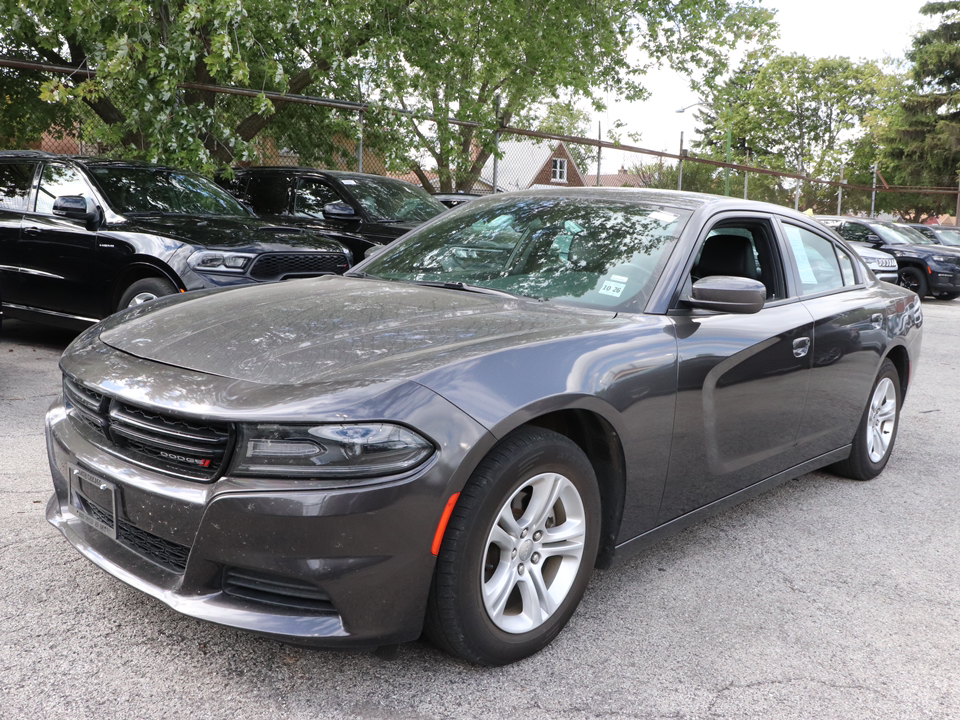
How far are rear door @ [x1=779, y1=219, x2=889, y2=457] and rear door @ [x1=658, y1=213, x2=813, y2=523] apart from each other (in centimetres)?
12

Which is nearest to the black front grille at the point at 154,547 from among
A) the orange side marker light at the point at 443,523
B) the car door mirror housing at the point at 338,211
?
the orange side marker light at the point at 443,523

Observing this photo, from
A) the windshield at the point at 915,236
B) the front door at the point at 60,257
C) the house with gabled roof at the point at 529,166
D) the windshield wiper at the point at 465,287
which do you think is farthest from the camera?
the windshield at the point at 915,236

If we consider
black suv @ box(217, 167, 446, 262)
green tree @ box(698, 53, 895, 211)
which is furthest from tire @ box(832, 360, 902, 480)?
green tree @ box(698, 53, 895, 211)

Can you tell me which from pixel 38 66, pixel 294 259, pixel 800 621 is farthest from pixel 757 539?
pixel 38 66

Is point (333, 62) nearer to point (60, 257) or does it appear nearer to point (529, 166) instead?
point (60, 257)

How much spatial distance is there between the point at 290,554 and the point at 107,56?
9442mm

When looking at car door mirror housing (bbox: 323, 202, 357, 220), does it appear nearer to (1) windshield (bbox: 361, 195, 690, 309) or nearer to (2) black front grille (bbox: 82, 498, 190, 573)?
(1) windshield (bbox: 361, 195, 690, 309)

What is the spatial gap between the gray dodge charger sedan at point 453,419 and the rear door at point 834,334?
0.03 metres

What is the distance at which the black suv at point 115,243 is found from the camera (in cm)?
709

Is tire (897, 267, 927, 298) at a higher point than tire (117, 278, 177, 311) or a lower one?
lower

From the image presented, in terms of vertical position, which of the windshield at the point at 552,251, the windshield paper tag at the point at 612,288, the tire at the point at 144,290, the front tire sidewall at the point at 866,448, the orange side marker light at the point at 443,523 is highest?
the windshield at the point at 552,251

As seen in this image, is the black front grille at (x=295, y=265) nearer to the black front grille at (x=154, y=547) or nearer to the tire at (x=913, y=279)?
the black front grille at (x=154, y=547)

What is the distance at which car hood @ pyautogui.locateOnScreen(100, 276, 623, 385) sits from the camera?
2582 millimetres

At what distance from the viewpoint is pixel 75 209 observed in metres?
7.27
